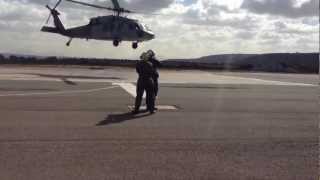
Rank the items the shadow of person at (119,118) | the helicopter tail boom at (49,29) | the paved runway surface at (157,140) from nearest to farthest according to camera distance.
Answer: the paved runway surface at (157,140)
the shadow of person at (119,118)
the helicopter tail boom at (49,29)

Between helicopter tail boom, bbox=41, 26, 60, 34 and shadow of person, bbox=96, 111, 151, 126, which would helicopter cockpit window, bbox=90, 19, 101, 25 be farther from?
shadow of person, bbox=96, 111, 151, 126

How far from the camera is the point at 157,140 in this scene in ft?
31.8

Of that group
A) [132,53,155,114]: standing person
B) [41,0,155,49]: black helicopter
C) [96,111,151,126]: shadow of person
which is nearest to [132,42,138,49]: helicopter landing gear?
[41,0,155,49]: black helicopter

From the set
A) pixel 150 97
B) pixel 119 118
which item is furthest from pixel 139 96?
pixel 119 118

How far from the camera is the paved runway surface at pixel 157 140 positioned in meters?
7.45

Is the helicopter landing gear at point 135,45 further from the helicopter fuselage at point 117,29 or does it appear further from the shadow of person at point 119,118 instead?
the shadow of person at point 119,118

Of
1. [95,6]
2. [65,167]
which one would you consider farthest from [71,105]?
[95,6]

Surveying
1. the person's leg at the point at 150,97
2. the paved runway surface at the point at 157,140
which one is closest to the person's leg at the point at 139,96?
the person's leg at the point at 150,97

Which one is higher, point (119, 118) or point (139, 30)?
point (139, 30)

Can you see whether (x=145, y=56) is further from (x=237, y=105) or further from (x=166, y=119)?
(x=237, y=105)

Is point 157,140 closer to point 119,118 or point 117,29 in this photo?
point 119,118

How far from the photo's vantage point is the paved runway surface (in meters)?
7.45

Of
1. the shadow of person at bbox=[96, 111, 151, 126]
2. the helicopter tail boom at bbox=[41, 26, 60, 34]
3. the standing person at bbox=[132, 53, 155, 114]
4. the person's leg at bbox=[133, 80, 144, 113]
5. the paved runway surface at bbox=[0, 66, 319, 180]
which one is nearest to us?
the paved runway surface at bbox=[0, 66, 319, 180]

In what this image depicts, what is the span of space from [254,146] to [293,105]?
7528 mm
